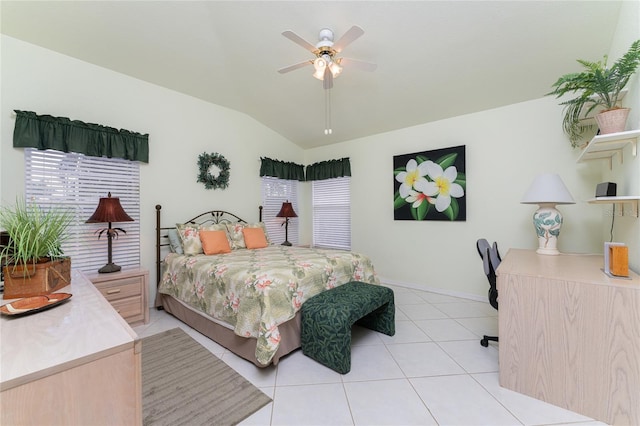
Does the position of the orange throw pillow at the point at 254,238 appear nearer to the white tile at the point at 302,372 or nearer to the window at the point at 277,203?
the window at the point at 277,203

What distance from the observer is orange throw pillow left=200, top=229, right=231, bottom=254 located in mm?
3109

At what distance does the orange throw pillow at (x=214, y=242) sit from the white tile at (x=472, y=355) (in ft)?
8.35

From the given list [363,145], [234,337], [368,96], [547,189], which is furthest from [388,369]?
[363,145]

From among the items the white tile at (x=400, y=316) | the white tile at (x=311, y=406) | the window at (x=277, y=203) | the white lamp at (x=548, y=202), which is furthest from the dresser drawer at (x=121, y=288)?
the white lamp at (x=548, y=202)

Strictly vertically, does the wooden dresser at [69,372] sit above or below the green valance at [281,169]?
below

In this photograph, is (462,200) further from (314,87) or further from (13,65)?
(13,65)

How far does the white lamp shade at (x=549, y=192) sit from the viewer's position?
2.28 meters

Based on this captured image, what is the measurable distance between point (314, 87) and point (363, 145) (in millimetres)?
1476

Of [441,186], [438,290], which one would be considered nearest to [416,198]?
→ [441,186]

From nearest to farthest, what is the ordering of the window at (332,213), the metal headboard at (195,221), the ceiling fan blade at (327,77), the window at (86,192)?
the ceiling fan blade at (327,77) → the window at (86,192) → the metal headboard at (195,221) → the window at (332,213)

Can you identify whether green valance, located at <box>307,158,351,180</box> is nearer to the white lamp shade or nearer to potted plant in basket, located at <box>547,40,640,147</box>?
the white lamp shade

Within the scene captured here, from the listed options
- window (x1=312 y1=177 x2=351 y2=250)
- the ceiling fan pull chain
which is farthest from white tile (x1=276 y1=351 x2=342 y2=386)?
window (x1=312 y1=177 x2=351 y2=250)

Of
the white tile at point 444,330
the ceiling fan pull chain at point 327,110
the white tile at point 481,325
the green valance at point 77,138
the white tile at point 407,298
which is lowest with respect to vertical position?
the white tile at point 444,330

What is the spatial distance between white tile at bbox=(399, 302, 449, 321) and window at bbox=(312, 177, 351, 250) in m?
1.70
